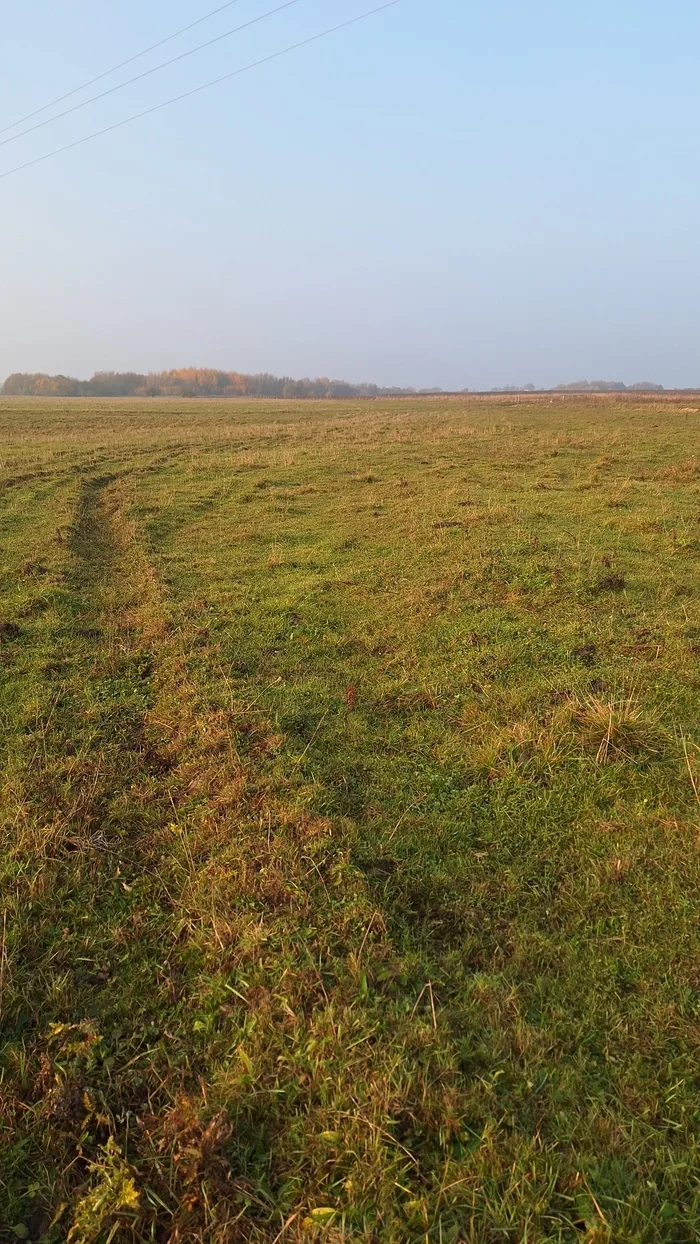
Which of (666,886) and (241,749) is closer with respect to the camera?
(666,886)

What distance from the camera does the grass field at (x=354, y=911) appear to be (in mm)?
2709

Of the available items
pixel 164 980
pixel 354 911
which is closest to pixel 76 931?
pixel 164 980

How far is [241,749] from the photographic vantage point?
19.1 ft

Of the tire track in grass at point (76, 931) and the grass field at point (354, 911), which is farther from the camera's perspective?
the tire track in grass at point (76, 931)

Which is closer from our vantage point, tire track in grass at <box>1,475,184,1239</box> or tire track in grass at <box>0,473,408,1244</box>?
tire track in grass at <box>0,473,408,1244</box>

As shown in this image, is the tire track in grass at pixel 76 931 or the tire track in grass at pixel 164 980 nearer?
the tire track in grass at pixel 164 980

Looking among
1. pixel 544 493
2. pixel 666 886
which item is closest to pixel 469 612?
pixel 666 886

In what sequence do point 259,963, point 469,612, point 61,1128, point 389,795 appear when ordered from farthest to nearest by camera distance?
point 469,612 → point 389,795 → point 259,963 → point 61,1128

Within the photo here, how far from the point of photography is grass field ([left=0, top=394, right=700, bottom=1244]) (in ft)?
8.89

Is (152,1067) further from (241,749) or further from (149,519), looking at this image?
(149,519)

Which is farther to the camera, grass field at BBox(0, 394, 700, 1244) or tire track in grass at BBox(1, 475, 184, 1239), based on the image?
tire track in grass at BBox(1, 475, 184, 1239)

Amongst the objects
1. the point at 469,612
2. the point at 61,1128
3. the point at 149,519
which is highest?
the point at 149,519

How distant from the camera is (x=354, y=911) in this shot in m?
3.96

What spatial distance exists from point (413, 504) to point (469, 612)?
728 cm
